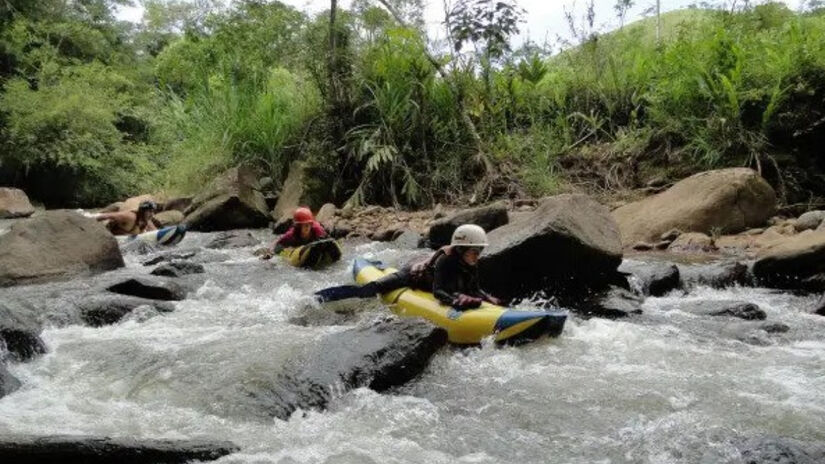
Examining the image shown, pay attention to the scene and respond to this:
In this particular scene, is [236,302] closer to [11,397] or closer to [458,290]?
[458,290]

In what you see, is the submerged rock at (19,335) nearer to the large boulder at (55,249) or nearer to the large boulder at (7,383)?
the large boulder at (7,383)

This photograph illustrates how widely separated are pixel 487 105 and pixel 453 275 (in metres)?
6.89

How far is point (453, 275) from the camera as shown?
5.48 metres

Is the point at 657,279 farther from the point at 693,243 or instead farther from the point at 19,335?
the point at 19,335

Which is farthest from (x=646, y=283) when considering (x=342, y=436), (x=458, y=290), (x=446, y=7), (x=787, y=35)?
(x=446, y=7)

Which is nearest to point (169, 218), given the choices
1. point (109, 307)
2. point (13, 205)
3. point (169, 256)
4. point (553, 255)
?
point (169, 256)

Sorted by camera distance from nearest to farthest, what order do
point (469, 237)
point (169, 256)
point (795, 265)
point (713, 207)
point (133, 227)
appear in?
point (469, 237) → point (795, 265) → point (713, 207) → point (169, 256) → point (133, 227)

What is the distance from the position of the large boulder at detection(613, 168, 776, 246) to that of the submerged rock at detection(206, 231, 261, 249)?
Answer: 496 centimetres

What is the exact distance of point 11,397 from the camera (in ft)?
12.8

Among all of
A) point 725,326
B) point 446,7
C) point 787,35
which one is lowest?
point 725,326

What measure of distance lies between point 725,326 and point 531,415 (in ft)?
7.27

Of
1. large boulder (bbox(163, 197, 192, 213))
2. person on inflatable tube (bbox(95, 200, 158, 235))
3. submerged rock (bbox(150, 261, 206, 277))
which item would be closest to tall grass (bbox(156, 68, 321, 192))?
large boulder (bbox(163, 197, 192, 213))

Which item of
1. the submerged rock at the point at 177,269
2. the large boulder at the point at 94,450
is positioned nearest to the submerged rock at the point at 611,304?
the large boulder at the point at 94,450

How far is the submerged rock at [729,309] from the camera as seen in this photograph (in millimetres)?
5414
